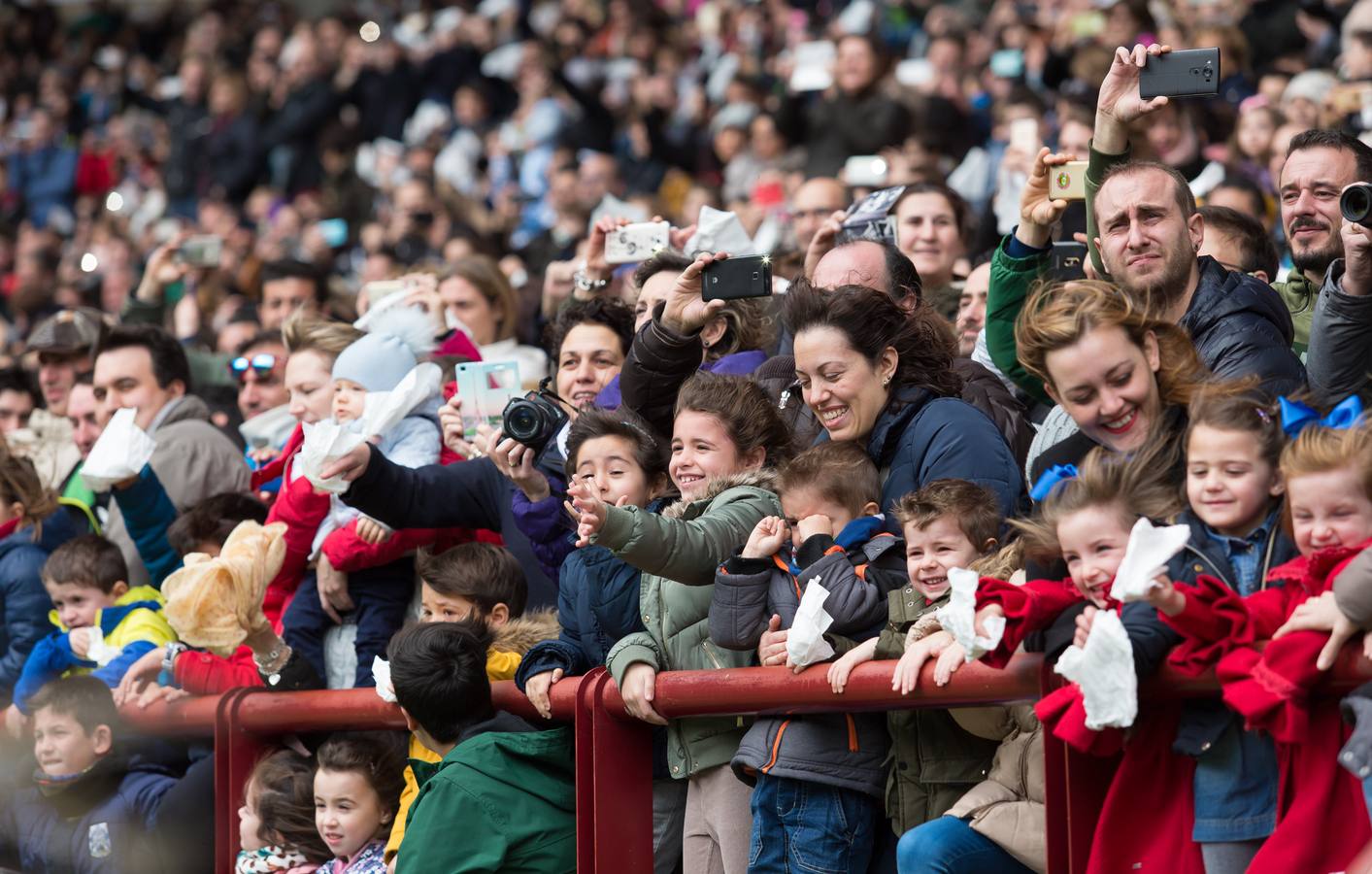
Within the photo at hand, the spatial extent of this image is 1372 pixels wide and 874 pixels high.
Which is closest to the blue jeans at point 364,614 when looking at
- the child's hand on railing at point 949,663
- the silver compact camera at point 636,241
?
the silver compact camera at point 636,241

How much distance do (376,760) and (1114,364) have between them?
2.17m

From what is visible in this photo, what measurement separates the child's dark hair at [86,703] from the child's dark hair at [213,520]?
67 cm

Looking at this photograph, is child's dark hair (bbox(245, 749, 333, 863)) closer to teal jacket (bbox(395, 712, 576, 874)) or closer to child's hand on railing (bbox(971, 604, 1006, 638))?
teal jacket (bbox(395, 712, 576, 874))

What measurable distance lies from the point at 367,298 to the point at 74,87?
12.4 metres

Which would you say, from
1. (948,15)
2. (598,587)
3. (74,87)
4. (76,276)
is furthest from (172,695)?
(74,87)

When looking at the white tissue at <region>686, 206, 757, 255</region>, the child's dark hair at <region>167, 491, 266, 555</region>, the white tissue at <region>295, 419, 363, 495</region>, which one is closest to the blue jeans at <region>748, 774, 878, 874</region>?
the white tissue at <region>295, 419, 363, 495</region>

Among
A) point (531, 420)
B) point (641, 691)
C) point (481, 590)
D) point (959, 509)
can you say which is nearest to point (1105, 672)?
point (959, 509)

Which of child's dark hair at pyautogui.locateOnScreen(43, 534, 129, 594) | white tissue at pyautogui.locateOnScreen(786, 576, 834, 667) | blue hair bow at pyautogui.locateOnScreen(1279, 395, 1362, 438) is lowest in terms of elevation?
white tissue at pyautogui.locateOnScreen(786, 576, 834, 667)

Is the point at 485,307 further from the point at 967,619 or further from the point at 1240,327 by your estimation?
the point at 967,619

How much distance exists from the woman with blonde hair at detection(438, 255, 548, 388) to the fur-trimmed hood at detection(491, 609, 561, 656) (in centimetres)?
238

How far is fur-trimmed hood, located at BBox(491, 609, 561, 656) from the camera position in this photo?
5.00 metres

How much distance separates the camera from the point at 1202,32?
9438mm

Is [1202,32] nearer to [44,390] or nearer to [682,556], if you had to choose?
[44,390]

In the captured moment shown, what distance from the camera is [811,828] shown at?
409cm
